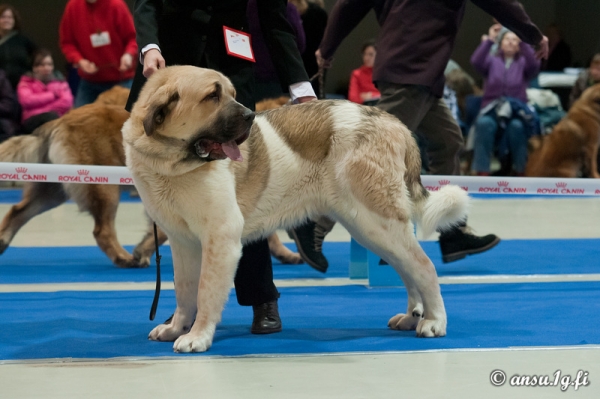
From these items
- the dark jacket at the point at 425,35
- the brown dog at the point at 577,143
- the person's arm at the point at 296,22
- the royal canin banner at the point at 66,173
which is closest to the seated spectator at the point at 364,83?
the brown dog at the point at 577,143

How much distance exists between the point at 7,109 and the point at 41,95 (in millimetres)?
385

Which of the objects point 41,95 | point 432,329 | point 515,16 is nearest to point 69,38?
point 41,95

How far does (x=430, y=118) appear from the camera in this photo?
4.51m

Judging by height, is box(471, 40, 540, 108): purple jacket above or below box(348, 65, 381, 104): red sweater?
above

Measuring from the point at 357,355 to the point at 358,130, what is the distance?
878mm

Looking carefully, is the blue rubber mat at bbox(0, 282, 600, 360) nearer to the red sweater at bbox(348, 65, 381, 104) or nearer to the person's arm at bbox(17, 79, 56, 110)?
the person's arm at bbox(17, 79, 56, 110)

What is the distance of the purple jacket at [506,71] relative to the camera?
385 inches

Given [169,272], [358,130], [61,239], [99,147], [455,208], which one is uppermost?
[358,130]

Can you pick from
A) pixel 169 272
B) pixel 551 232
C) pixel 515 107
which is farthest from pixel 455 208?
pixel 515 107

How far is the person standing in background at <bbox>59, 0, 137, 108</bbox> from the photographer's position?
23.6ft

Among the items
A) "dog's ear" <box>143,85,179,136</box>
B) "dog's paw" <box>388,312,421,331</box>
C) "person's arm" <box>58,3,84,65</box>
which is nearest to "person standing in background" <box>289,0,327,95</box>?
"person's arm" <box>58,3,84,65</box>

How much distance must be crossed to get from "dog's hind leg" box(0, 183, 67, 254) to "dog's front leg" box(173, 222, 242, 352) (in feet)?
8.31

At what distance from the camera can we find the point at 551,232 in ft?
21.1

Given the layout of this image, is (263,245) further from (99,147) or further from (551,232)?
(551,232)
